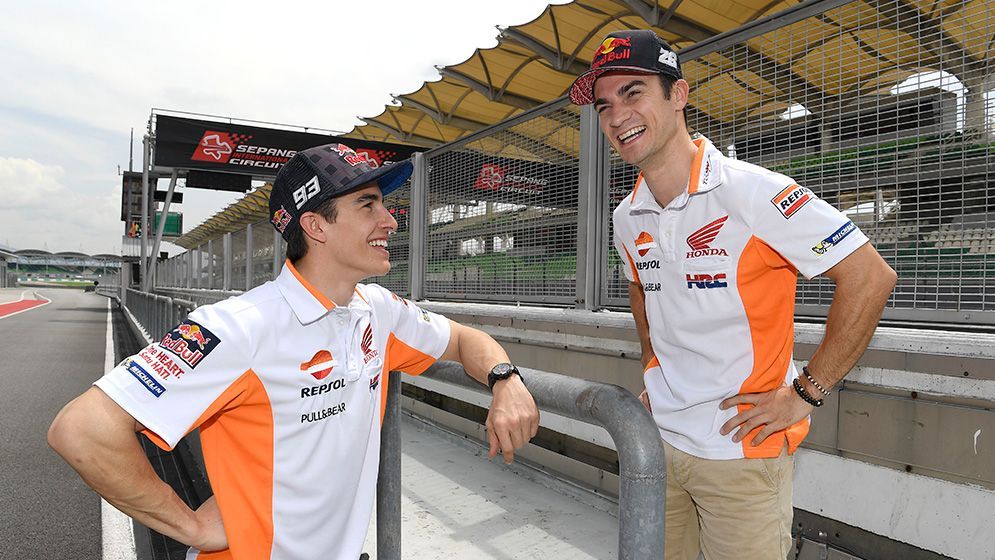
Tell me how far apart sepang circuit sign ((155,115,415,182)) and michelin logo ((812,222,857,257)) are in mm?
12303

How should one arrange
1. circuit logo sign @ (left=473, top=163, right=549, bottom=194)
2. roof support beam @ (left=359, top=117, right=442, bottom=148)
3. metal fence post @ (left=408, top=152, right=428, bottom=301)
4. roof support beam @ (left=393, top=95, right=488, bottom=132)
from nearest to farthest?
circuit logo sign @ (left=473, top=163, right=549, bottom=194), metal fence post @ (left=408, top=152, right=428, bottom=301), roof support beam @ (left=393, top=95, right=488, bottom=132), roof support beam @ (left=359, top=117, right=442, bottom=148)

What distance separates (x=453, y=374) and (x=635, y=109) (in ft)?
3.53

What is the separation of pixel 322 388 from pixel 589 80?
1.45 meters

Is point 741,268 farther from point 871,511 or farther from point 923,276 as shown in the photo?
point 871,511

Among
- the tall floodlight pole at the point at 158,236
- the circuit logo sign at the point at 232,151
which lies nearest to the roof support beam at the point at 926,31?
the circuit logo sign at the point at 232,151

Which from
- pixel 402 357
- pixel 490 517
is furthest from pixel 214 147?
pixel 402 357

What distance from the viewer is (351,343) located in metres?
1.79

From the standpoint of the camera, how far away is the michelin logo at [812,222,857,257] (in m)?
1.69

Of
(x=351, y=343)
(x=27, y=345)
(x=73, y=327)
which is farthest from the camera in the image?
(x=73, y=327)

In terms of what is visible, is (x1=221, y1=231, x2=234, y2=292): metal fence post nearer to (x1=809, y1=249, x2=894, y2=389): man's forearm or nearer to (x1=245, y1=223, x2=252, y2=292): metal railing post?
(x1=245, y1=223, x2=252, y2=292): metal railing post

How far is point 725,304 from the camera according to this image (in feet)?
6.01

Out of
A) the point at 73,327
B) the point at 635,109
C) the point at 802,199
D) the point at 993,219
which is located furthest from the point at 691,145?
the point at 73,327

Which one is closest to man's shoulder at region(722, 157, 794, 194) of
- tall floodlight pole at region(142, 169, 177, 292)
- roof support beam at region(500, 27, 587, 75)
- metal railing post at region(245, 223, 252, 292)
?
metal railing post at region(245, 223, 252, 292)

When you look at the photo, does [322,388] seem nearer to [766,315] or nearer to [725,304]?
[725,304]
